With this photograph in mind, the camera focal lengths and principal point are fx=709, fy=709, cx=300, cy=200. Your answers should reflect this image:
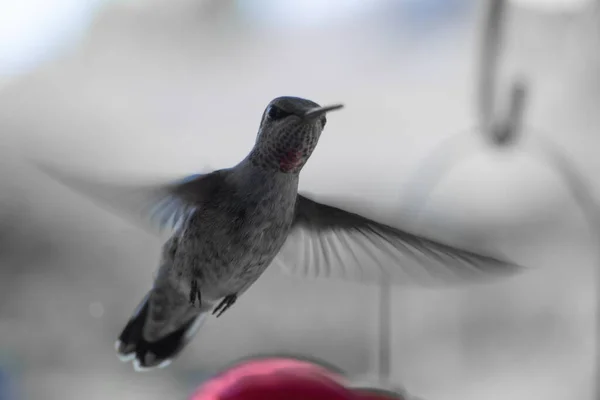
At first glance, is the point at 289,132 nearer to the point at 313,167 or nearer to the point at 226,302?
the point at 226,302

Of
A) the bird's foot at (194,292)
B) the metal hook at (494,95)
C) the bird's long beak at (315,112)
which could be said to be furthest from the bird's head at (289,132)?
the metal hook at (494,95)

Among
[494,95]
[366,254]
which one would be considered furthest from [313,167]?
[366,254]

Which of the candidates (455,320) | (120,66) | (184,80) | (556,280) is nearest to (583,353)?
(556,280)

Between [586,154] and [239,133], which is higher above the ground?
[239,133]

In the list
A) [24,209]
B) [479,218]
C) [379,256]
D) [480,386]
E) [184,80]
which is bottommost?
[480,386]

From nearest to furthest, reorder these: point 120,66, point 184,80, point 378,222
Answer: point 378,222, point 120,66, point 184,80

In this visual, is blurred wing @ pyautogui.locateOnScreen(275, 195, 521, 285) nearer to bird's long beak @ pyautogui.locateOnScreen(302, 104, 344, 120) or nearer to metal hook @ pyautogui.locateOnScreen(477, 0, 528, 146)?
bird's long beak @ pyautogui.locateOnScreen(302, 104, 344, 120)

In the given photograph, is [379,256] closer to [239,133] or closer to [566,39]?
[239,133]
